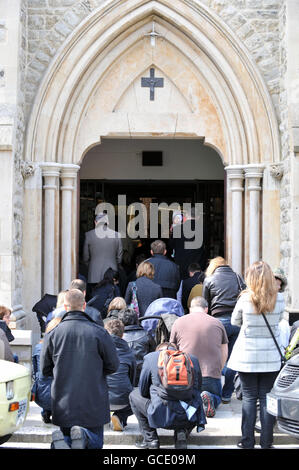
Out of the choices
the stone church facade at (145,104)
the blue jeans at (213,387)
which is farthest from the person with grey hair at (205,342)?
the stone church facade at (145,104)

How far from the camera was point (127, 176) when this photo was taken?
13508mm

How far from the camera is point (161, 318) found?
7805 millimetres

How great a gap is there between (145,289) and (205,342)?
5.76 ft

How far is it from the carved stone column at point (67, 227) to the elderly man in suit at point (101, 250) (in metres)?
0.41

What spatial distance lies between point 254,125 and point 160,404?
16.5ft

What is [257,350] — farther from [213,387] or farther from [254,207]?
[254,207]

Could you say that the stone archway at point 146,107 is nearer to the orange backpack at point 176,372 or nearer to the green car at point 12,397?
the green car at point 12,397

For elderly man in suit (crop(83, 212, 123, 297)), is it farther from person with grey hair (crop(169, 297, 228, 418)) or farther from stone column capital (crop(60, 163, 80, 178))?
person with grey hair (crop(169, 297, 228, 418))

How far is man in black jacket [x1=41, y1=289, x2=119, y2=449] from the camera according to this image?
5227 mm

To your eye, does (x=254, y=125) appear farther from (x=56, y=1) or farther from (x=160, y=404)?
(x=160, y=404)

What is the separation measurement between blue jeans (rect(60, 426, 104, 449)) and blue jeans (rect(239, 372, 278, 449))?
1251 mm

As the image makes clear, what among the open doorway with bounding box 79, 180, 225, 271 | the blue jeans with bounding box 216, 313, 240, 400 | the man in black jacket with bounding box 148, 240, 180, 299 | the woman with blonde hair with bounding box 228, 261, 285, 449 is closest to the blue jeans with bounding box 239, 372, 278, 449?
the woman with blonde hair with bounding box 228, 261, 285, 449

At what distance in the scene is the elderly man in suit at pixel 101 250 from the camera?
10.5 meters

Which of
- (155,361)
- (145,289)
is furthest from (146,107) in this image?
(155,361)
